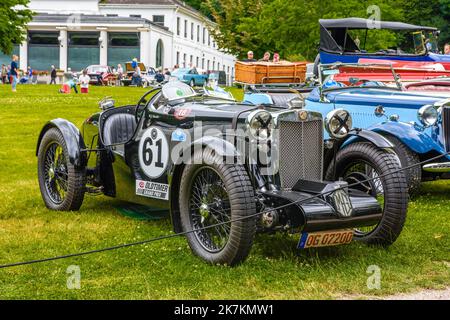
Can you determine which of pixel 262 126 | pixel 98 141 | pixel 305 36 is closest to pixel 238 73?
pixel 98 141

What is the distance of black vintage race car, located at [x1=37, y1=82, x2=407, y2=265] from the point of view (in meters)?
5.70

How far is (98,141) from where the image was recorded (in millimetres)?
8148

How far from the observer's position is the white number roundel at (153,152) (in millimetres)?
6945

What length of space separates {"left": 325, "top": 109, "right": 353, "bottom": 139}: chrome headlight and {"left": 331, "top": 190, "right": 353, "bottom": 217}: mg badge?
36.9 inches

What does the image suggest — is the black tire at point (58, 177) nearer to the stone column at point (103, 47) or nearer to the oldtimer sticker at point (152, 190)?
the oldtimer sticker at point (152, 190)

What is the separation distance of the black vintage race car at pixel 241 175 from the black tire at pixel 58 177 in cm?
39

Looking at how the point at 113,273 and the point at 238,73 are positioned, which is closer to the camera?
the point at 113,273

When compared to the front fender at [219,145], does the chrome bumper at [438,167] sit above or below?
below

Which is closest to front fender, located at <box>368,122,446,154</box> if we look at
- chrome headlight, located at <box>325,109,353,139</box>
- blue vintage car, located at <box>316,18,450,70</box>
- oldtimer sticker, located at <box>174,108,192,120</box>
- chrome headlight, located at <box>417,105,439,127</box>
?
chrome headlight, located at <box>417,105,439,127</box>

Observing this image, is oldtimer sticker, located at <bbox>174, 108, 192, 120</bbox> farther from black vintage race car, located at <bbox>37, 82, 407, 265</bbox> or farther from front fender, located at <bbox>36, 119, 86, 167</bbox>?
front fender, located at <bbox>36, 119, 86, 167</bbox>

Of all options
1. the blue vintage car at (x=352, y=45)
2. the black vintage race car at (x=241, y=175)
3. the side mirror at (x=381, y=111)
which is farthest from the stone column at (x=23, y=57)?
the black vintage race car at (x=241, y=175)
